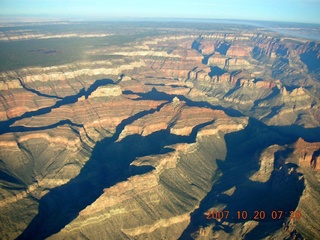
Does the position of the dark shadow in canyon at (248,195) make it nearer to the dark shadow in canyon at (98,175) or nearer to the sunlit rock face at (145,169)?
the sunlit rock face at (145,169)

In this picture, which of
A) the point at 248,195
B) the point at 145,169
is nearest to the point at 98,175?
the point at 145,169

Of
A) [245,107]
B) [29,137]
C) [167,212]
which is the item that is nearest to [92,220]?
[167,212]

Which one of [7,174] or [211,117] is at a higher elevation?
[211,117]

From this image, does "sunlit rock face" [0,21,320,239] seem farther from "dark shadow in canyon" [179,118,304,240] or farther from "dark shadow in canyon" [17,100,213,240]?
"dark shadow in canyon" [17,100,213,240]

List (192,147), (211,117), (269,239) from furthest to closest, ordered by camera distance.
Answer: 1. (211,117)
2. (192,147)
3. (269,239)

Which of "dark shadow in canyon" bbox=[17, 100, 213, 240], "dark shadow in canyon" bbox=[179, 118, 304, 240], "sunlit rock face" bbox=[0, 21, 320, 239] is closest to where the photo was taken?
"sunlit rock face" bbox=[0, 21, 320, 239]

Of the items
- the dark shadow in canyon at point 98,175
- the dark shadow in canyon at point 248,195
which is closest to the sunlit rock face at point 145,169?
the dark shadow in canyon at point 248,195

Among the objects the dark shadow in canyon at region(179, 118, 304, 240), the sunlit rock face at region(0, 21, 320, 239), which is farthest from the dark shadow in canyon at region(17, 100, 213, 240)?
A: the dark shadow in canyon at region(179, 118, 304, 240)

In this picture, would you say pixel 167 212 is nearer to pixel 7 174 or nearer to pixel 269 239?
pixel 269 239
